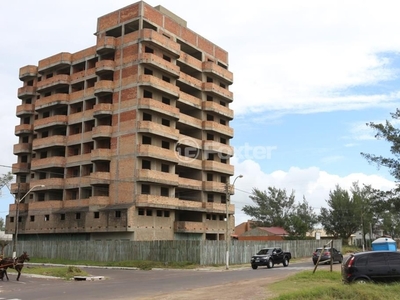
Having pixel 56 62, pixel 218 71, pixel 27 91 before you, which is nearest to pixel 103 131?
pixel 56 62

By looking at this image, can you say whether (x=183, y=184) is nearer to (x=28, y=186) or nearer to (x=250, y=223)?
(x=28, y=186)

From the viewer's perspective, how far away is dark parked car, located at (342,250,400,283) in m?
17.1

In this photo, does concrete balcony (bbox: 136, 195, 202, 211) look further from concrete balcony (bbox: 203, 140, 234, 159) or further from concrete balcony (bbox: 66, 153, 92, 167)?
concrete balcony (bbox: 66, 153, 92, 167)

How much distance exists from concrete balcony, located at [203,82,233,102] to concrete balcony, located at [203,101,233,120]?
160 cm

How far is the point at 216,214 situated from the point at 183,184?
8.79 metres

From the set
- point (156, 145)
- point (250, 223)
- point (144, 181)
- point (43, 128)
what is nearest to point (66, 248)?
point (144, 181)

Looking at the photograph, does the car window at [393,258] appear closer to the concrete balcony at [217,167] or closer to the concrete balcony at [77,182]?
the concrete balcony at [77,182]

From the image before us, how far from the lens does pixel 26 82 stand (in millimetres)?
69500

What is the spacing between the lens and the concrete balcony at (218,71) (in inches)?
2547

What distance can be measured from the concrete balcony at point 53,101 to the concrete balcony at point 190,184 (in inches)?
750

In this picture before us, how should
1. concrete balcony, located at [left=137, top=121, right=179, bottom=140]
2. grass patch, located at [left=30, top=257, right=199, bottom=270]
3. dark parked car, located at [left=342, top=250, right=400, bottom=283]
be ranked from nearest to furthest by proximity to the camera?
dark parked car, located at [left=342, top=250, right=400, bottom=283] < grass patch, located at [left=30, top=257, right=199, bottom=270] < concrete balcony, located at [left=137, top=121, right=179, bottom=140]

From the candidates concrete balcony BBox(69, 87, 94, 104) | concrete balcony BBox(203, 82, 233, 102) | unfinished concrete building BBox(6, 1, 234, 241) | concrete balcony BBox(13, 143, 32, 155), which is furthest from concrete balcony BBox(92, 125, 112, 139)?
concrete balcony BBox(13, 143, 32, 155)

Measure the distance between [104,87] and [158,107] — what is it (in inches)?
298

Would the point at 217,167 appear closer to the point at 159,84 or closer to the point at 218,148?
the point at 218,148
